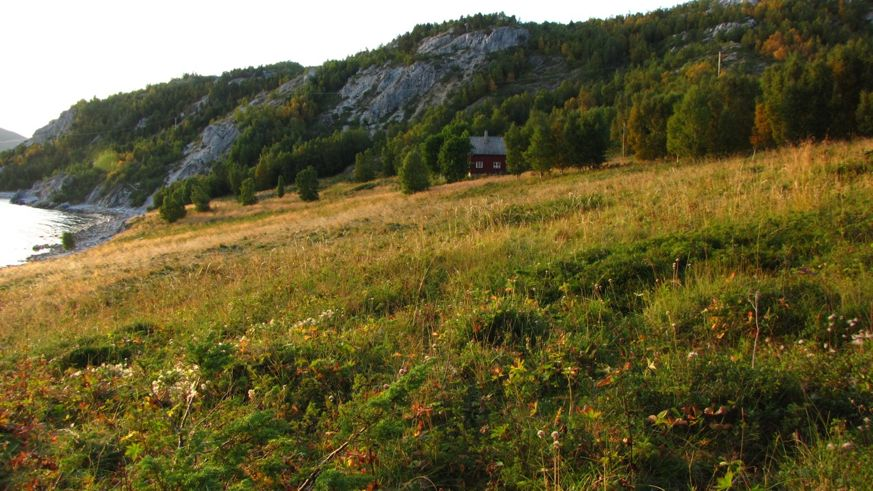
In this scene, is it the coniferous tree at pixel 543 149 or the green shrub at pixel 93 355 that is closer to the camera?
the green shrub at pixel 93 355

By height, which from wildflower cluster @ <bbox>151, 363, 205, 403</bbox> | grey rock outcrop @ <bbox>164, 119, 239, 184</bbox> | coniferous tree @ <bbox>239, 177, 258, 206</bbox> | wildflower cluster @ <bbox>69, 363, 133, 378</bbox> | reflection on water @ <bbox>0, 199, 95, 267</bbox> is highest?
grey rock outcrop @ <bbox>164, 119, 239, 184</bbox>

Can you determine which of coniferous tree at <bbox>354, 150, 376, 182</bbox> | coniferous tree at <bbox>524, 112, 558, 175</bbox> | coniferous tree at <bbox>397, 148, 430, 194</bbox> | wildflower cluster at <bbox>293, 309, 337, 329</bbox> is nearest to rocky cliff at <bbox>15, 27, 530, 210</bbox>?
coniferous tree at <bbox>354, 150, 376, 182</bbox>

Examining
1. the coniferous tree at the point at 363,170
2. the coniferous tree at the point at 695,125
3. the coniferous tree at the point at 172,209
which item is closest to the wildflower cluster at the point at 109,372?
the coniferous tree at the point at 695,125

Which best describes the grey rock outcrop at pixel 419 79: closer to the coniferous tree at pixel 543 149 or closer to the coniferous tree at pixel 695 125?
the coniferous tree at pixel 543 149

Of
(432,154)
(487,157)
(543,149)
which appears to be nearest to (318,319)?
(543,149)

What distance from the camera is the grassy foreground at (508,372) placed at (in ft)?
8.43

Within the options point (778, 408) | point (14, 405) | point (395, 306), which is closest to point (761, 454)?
point (778, 408)

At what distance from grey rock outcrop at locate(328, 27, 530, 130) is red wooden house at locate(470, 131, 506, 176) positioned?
81.8 metres

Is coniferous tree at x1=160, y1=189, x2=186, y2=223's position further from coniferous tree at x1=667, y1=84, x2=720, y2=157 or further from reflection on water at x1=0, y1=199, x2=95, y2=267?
coniferous tree at x1=667, y1=84, x2=720, y2=157

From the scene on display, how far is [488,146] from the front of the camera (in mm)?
74250

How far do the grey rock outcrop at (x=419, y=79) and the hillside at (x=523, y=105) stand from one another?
2.14 feet

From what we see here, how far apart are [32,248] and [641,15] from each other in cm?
18570

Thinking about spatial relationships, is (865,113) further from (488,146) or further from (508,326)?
(488,146)

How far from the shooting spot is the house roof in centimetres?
7400
